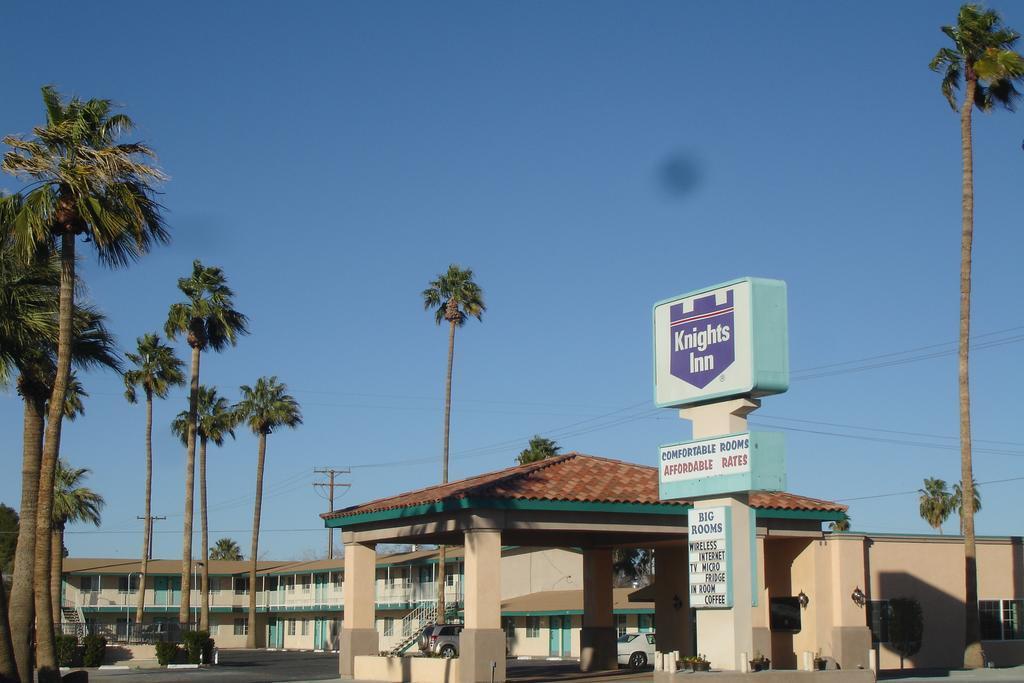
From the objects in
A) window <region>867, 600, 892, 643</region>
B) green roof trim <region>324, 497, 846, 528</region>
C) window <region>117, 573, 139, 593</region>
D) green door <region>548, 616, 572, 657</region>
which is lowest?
green door <region>548, 616, 572, 657</region>

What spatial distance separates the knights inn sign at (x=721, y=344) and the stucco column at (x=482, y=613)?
717 centimetres

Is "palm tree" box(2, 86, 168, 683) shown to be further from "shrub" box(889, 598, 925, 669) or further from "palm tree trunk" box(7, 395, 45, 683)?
"shrub" box(889, 598, 925, 669)

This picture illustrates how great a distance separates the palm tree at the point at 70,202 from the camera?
22.3 metres

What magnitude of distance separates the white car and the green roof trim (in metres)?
11.8

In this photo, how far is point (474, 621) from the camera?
1110 inches

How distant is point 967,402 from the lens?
121 feet

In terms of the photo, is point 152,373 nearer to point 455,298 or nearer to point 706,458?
point 455,298

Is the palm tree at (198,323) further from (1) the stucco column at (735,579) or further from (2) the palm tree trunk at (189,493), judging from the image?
(1) the stucco column at (735,579)

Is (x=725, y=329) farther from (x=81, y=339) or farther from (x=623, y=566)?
(x=623, y=566)

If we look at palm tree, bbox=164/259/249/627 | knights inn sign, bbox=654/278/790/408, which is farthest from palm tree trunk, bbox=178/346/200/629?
knights inn sign, bbox=654/278/790/408

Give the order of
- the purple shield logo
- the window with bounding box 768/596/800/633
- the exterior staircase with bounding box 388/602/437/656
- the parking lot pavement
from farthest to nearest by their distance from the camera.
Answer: the exterior staircase with bounding box 388/602/437/656, the parking lot pavement, the window with bounding box 768/596/800/633, the purple shield logo

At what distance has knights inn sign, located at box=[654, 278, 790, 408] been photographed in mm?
21859

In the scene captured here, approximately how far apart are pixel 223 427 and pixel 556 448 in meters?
19.5

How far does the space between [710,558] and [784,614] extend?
13.6 m
